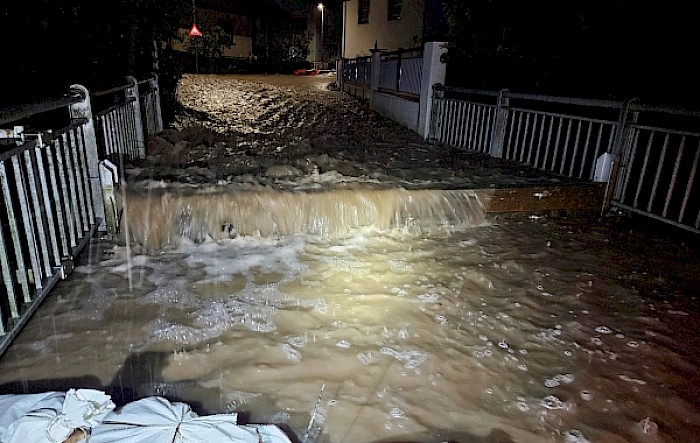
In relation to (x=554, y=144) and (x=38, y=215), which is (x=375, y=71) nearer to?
(x=554, y=144)

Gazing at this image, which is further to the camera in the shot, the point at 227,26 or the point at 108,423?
the point at 227,26

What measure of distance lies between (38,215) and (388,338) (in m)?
2.65

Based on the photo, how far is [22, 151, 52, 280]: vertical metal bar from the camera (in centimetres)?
306

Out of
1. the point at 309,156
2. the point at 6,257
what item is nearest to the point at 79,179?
the point at 6,257

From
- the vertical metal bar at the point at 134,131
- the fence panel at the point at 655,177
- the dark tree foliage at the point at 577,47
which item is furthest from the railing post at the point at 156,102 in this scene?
the fence panel at the point at 655,177

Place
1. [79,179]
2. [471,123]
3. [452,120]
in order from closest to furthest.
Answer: [79,179], [471,123], [452,120]

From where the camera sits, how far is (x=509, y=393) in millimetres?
2805

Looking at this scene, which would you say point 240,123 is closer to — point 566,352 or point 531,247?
point 531,247

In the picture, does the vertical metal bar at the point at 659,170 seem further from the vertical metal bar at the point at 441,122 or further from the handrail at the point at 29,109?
the handrail at the point at 29,109

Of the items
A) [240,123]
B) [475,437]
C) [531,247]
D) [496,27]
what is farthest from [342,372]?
[240,123]

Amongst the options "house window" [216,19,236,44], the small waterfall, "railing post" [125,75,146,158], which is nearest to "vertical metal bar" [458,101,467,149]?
the small waterfall

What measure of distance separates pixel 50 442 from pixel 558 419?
251 cm

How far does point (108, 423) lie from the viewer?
174 cm

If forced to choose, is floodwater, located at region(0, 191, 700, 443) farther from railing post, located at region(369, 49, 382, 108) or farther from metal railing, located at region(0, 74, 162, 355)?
railing post, located at region(369, 49, 382, 108)
